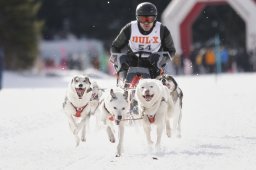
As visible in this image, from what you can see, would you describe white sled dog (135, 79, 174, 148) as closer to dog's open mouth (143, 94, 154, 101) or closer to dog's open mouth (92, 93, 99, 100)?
dog's open mouth (143, 94, 154, 101)

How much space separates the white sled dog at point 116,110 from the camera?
28.9ft

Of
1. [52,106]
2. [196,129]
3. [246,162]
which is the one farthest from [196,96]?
[246,162]

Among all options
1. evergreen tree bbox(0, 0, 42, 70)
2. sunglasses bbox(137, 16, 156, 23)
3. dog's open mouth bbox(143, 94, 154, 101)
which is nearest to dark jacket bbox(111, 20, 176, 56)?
sunglasses bbox(137, 16, 156, 23)

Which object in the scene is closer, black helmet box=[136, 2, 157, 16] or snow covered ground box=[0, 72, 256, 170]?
snow covered ground box=[0, 72, 256, 170]

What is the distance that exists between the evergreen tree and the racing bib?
35.5 m

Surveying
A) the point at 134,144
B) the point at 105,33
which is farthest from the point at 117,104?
the point at 105,33

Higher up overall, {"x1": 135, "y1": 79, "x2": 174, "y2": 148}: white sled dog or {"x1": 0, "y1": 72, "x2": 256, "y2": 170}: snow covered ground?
{"x1": 135, "y1": 79, "x2": 174, "y2": 148}: white sled dog

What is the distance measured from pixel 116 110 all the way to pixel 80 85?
945 millimetres

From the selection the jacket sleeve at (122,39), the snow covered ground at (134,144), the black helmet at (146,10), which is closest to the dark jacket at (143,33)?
the jacket sleeve at (122,39)

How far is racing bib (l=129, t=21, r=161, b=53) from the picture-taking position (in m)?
10.1

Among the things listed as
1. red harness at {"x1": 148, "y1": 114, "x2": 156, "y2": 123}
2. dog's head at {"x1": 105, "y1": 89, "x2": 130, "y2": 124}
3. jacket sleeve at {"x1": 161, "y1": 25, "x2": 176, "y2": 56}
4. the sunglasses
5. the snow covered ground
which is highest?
the sunglasses

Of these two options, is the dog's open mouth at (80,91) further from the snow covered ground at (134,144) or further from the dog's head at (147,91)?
the dog's head at (147,91)

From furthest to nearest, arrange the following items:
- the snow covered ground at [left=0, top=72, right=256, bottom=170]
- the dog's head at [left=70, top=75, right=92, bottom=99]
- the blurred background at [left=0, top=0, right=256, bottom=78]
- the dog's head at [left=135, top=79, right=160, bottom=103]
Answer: the blurred background at [left=0, top=0, right=256, bottom=78] → the dog's head at [left=70, top=75, right=92, bottom=99] → the dog's head at [left=135, top=79, right=160, bottom=103] → the snow covered ground at [left=0, top=72, right=256, bottom=170]

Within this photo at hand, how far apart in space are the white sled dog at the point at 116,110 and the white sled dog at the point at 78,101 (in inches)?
22.5
